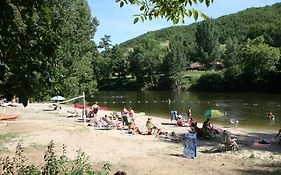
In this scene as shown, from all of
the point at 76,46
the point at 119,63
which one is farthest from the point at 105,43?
the point at 76,46

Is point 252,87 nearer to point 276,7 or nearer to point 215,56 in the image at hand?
point 215,56

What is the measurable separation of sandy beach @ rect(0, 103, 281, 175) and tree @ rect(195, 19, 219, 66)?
11138 cm

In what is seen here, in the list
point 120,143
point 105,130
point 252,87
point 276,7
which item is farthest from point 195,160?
point 276,7

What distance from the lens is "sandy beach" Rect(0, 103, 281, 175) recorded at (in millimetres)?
12938

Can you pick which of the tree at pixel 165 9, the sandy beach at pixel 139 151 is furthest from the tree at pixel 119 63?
the tree at pixel 165 9

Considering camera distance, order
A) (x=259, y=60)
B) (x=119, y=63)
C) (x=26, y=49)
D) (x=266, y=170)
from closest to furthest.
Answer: (x=26, y=49)
(x=266, y=170)
(x=259, y=60)
(x=119, y=63)

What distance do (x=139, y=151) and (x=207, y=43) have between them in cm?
12056

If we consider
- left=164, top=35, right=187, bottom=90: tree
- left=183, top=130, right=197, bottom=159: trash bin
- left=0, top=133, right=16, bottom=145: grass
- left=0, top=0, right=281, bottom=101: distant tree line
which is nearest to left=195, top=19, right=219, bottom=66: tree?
left=0, top=0, right=281, bottom=101: distant tree line

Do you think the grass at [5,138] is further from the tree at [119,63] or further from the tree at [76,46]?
the tree at [119,63]

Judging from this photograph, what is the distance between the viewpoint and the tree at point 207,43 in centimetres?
13075

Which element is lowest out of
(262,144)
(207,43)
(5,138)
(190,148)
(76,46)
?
(262,144)

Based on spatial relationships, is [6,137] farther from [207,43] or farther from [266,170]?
[207,43]

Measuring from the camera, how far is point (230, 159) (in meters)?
14.7

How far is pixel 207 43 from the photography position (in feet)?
A: 435
